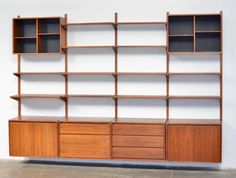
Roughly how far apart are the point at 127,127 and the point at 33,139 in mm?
1436

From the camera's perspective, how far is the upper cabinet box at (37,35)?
5.93m

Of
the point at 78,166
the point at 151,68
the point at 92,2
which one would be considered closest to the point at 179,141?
the point at 151,68

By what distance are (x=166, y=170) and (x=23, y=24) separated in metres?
3.16

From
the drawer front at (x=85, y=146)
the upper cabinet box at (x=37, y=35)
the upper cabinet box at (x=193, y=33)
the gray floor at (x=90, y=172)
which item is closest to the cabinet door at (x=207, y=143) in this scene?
the gray floor at (x=90, y=172)

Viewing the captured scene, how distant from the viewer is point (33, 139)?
5.84m

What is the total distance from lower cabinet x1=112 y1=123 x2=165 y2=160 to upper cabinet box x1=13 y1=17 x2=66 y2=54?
61.7 inches

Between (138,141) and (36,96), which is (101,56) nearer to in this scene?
(36,96)

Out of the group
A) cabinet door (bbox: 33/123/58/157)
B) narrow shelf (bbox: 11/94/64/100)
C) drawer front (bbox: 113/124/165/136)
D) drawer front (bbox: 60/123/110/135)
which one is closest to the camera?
drawer front (bbox: 113/124/165/136)

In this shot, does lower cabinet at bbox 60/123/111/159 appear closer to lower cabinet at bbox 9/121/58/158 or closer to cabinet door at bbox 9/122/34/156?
lower cabinet at bbox 9/121/58/158

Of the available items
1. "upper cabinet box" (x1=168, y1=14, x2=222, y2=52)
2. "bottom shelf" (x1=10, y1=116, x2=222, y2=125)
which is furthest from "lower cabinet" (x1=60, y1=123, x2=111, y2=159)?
"upper cabinet box" (x1=168, y1=14, x2=222, y2=52)

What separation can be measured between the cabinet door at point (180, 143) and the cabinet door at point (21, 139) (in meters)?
2.06

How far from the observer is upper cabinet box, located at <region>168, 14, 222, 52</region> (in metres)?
5.69

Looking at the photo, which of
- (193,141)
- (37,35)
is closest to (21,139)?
(37,35)

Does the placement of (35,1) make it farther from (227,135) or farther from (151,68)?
(227,135)
